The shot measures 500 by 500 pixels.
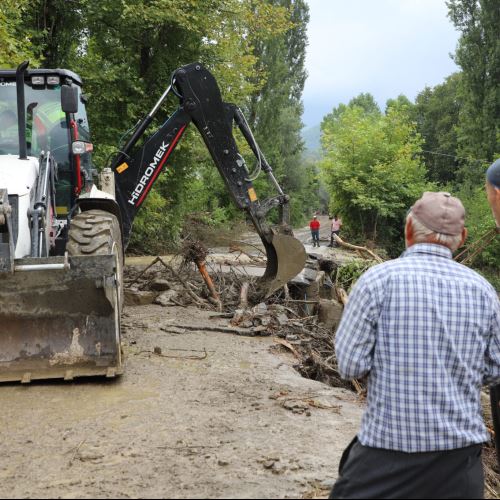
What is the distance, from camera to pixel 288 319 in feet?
31.6

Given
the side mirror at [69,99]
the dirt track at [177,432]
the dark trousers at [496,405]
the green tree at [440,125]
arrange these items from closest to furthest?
the dark trousers at [496,405], the dirt track at [177,432], the side mirror at [69,99], the green tree at [440,125]

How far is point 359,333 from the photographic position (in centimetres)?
254

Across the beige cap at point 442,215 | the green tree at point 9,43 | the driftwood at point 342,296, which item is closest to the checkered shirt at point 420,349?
the beige cap at point 442,215

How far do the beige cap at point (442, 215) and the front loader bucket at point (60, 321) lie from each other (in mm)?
3535

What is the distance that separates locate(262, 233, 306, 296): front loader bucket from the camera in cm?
993

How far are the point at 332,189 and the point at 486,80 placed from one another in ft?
32.7

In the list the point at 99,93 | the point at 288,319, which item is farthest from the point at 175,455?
the point at 99,93

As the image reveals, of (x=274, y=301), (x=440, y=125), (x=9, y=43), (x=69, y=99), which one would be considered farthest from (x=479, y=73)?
(x=69, y=99)

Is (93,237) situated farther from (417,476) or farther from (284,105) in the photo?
(284,105)

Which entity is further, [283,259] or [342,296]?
[342,296]

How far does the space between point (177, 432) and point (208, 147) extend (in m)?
5.73

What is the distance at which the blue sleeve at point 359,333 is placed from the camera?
2537 mm

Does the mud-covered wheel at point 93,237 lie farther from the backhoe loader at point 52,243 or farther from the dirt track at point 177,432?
the dirt track at point 177,432

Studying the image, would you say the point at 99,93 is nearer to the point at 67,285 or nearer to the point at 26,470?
the point at 67,285
